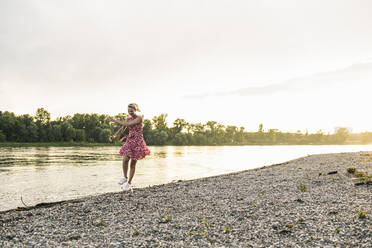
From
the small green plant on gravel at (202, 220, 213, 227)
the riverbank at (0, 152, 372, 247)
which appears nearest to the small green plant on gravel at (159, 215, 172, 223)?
the riverbank at (0, 152, 372, 247)

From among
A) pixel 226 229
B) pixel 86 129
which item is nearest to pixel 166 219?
pixel 226 229

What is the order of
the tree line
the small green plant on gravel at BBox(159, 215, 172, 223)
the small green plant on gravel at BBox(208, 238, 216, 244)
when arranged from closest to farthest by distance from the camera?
the small green plant on gravel at BBox(208, 238, 216, 244) < the small green plant on gravel at BBox(159, 215, 172, 223) < the tree line

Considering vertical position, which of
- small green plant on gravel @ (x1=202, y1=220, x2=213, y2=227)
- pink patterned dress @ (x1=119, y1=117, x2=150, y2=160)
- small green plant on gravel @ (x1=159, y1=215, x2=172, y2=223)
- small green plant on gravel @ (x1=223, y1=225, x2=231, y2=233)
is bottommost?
small green plant on gravel @ (x1=159, y1=215, x2=172, y2=223)

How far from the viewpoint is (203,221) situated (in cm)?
672

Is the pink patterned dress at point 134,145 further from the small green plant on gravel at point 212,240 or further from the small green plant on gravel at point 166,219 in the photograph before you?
the small green plant on gravel at point 212,240

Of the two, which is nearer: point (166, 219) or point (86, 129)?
point (166, 219)

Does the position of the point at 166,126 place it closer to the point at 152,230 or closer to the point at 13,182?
the point at 13,182

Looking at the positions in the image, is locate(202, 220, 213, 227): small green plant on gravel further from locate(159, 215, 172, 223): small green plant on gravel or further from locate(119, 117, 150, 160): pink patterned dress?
locate(119, 117, 150, 160): pink patterned dress

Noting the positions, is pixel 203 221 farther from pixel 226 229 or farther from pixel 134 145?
pixel 134 145

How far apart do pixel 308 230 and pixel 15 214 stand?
332 inches

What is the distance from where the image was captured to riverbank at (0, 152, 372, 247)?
5.52 m

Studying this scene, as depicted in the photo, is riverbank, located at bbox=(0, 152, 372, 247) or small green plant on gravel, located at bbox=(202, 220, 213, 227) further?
small green plant on gravel, located at bbox=(202, 220, 213, 227)

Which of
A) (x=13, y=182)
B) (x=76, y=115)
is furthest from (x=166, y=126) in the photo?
(x=13, y=182)

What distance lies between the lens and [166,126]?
15062 centimetres
